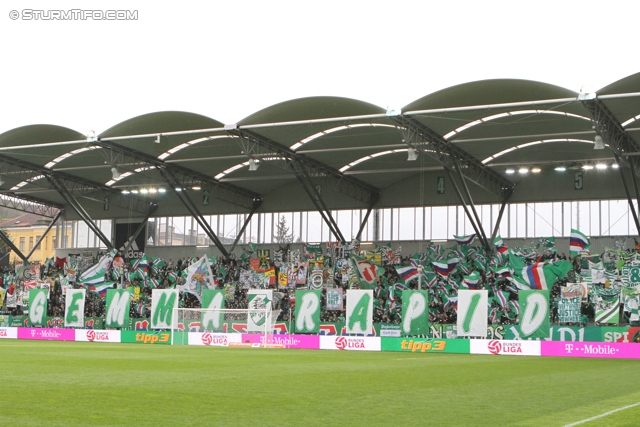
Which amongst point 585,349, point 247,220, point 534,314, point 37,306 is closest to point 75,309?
point 37,306

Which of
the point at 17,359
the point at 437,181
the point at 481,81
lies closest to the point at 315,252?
the point at 437,181

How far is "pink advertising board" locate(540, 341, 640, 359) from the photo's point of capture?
3403cm

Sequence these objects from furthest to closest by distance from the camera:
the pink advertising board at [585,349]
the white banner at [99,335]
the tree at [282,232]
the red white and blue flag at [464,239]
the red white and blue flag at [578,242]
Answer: the tree at [282,232], the red white and blue flag at [464,239], the white banner at [99,335], the red white and blue flag at [578,242], the pink advertising board at [585,349]

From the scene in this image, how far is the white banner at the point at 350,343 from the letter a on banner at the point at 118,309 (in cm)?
1119

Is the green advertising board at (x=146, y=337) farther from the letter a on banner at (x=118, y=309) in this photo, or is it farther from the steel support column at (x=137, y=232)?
the steel support column at (x=137, y=232)

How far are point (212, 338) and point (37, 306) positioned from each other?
13.2 metres

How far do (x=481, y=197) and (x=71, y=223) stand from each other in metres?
34.2

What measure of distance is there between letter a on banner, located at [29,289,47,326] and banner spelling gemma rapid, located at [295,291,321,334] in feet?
54.8

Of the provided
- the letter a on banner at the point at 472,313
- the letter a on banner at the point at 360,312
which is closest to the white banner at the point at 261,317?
the letter a on banner at the point at 360,312

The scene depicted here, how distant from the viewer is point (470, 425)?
10445mm

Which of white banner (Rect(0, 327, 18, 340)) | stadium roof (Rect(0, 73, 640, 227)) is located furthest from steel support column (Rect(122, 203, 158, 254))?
white banner (Rect(0, 327, 18, 340))

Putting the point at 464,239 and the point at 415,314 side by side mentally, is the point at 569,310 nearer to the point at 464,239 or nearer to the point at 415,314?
the point at 415,314

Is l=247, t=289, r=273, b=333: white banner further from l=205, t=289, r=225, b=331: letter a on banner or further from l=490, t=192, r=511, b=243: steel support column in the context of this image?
l=490, t=192, r=511, b=243: steel support column

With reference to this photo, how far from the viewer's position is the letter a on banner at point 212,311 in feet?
134
